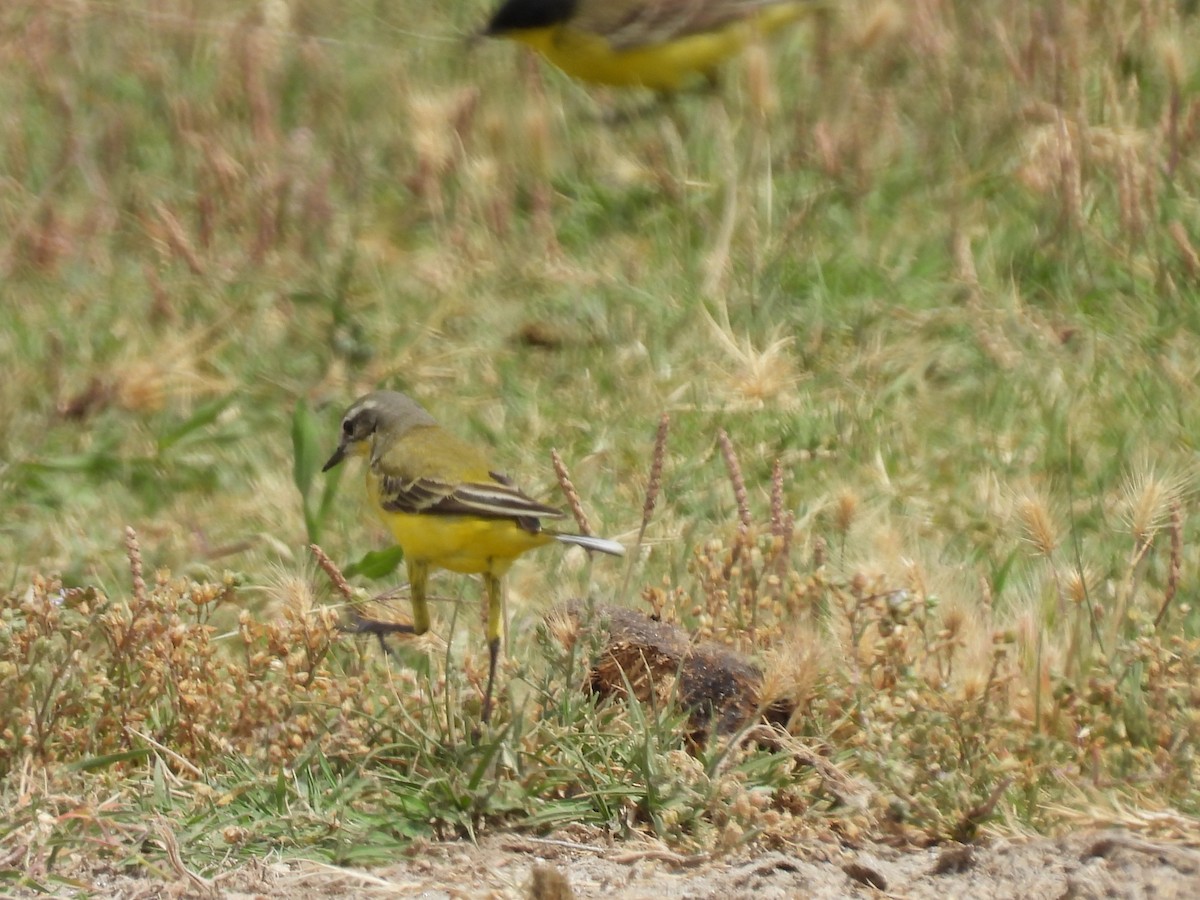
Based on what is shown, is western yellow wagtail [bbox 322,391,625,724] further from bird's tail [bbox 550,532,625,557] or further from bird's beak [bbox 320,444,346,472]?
bird's beak [bbox 320,444,346,472]

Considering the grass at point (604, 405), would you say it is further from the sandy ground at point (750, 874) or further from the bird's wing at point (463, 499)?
the bird's wing at point (463, 499)

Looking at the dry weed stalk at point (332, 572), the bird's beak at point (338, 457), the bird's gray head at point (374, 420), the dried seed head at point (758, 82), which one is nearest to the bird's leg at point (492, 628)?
the dry weed stalk at point (332, 572)

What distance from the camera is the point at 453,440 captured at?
17.6ft

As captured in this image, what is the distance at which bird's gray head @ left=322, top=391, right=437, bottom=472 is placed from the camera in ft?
18.4

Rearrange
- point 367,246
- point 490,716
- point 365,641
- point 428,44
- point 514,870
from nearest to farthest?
point 514,870 < point 490,716 < point 365,641 < point 367,246 < point 428,44

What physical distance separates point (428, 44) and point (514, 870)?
5.82 metres

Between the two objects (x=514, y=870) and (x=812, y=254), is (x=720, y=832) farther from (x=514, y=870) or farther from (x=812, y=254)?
(x=812, y=254)

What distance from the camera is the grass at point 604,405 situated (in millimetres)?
3889

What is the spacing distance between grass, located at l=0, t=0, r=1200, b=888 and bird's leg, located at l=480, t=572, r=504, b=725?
2.1 inches

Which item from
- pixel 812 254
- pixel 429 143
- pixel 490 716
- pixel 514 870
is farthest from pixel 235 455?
pixel 514 870

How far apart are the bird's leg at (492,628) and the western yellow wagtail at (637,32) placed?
4191 millimetres

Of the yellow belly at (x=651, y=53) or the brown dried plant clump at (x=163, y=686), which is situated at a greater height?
the yellow belly at (x=651, y=53)

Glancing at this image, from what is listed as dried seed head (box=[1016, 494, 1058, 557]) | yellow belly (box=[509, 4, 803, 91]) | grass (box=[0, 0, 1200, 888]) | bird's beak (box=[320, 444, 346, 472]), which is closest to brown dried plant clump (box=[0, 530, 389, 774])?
grass (box=[0, 0, 1200, 888])

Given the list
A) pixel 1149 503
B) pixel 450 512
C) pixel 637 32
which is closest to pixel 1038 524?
pixel 1149 503
